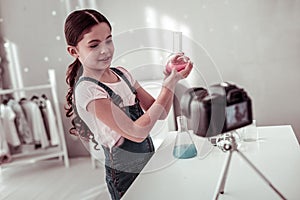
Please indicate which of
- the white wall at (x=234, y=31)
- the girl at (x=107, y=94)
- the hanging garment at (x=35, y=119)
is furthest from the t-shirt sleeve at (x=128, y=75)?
the hanging garment at (x=35, y=119)

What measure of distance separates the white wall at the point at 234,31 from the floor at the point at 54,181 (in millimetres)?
521

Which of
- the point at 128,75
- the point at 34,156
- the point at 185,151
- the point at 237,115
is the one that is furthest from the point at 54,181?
the point at 237,115

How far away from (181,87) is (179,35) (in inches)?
3.6

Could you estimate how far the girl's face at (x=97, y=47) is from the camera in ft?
1.72

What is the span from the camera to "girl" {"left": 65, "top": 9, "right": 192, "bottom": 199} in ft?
1.73

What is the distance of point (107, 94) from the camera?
1.80 ft

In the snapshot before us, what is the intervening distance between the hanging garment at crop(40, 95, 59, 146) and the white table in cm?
132

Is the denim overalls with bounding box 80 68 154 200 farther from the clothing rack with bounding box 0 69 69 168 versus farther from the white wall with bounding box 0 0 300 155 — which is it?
the clothing rack with bounding box 0 69 69 168

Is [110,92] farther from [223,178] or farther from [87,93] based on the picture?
[223,178]

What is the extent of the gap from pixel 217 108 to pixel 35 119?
158 centimetres

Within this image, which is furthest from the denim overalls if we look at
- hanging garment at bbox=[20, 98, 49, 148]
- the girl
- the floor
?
hanging garment at bbox=[20, 98, 49, 148]

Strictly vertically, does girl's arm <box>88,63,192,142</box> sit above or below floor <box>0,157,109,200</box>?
above

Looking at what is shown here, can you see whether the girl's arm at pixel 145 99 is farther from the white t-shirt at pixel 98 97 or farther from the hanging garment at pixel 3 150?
the hanging garment at pixel 3 150

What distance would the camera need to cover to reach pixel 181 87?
0.52 m
